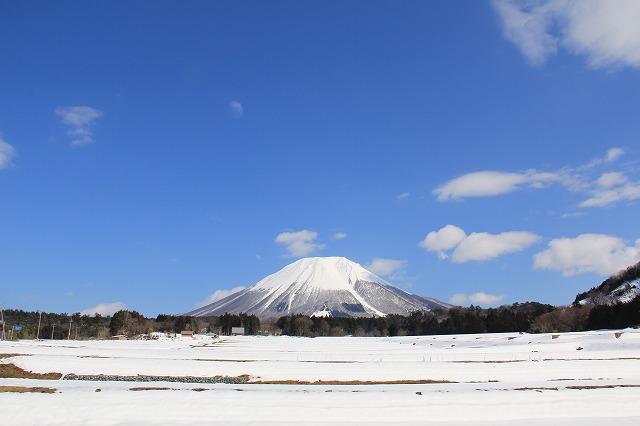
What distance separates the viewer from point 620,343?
52281 mm

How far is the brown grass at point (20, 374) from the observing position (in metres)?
37.5

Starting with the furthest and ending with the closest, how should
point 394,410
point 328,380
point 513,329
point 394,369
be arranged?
point 513,329 < point 394,369 < point 328,380 < point 394,410

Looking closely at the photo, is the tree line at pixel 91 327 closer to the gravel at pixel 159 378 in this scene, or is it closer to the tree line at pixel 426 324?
the tree line at pixel 426 324

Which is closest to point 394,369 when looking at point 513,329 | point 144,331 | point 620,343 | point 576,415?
point 576,415

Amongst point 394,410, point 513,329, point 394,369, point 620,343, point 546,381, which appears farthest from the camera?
point 513,329

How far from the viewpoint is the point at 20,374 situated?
126 ft

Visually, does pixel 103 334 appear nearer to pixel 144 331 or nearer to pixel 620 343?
pixel 144 331

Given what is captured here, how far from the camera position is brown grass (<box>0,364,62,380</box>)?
37.5 metres

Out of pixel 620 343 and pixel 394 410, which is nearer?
pixel 394 410

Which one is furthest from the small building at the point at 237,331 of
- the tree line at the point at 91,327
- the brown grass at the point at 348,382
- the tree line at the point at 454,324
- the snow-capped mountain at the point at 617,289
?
the brown grass at the point at 348,382

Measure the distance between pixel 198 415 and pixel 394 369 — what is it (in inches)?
841

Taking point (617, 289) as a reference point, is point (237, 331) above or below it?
below

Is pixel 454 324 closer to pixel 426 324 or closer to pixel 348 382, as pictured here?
pixel 426 324

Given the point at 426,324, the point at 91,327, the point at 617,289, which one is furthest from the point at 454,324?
the point at 91,327
